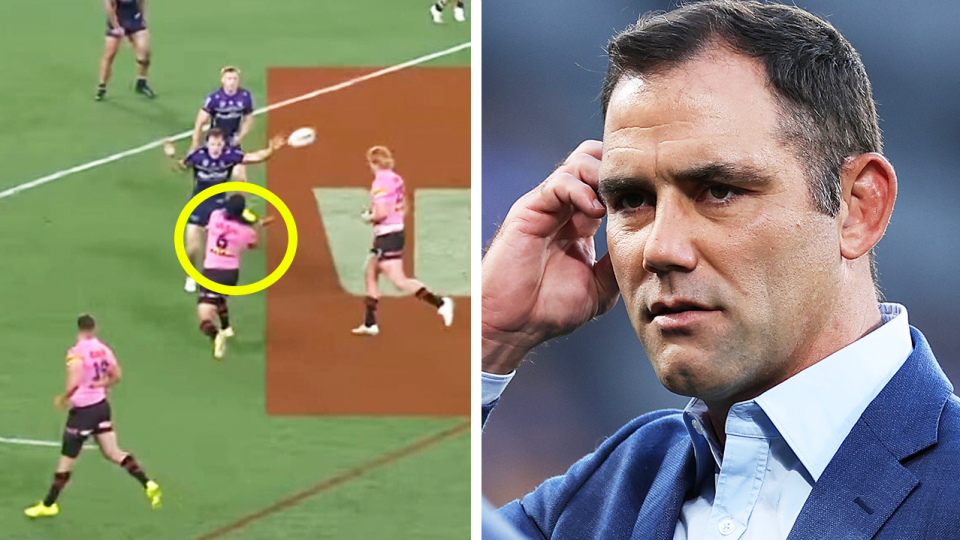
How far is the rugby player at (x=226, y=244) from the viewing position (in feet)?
8.84

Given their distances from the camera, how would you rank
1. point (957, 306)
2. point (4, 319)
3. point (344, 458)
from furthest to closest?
point (4, 319) → point (344, 458) → point (957, 306)

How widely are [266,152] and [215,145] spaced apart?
131 mm

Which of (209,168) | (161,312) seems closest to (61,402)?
(161,312)

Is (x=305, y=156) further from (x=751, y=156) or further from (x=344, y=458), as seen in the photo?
(x=751, y=156)

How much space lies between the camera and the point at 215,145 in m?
2.79

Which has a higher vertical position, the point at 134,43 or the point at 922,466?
the point at 134,43

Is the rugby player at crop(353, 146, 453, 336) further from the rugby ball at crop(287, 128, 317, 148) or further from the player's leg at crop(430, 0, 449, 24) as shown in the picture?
the player's leg at crop(430, 0, 449, 24)

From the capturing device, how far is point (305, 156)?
2.85 metres

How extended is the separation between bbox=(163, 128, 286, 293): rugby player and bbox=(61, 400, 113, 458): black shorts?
386mm

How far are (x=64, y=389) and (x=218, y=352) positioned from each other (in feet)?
1.27

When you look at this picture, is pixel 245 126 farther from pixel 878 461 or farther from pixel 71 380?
pixel 878 461

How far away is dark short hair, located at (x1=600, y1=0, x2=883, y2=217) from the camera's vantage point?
0.77 m

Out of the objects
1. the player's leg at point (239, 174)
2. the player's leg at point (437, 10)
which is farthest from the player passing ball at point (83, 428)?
the player's leg at point (437, 10)

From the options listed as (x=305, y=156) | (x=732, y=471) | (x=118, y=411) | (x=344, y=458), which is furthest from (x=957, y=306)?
(x=118, y=411)
